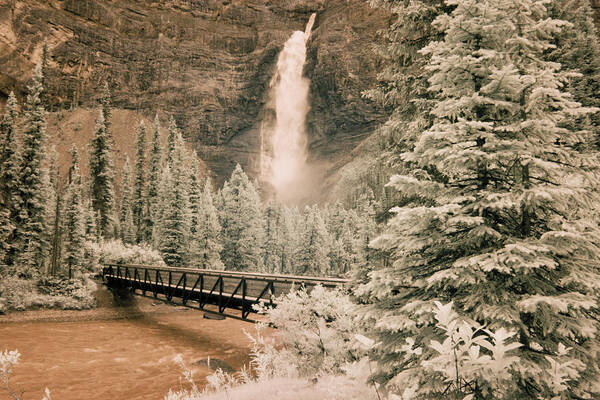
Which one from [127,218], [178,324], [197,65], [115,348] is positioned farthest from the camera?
[197,65]

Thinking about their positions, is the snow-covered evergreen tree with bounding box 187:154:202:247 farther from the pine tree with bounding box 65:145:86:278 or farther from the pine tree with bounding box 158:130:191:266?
the pine tree with bounding box 65:145:86:278

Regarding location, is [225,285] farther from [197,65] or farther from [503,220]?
[197,65]

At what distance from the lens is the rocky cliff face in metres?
141

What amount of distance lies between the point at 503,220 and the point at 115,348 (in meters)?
22.2

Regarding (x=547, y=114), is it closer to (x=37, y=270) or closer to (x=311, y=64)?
(x=37, y=270)

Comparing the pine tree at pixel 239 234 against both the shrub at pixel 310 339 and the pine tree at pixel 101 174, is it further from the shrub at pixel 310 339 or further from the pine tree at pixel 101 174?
the shrub at pixel 310 339

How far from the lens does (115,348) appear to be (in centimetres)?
2005

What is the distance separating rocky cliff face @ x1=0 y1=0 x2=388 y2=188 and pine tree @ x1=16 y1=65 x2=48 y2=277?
323 ft

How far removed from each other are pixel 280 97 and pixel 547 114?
180 metres

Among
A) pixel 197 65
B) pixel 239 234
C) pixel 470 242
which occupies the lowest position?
pixel 239 234

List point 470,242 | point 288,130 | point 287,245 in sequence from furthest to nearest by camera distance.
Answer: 1. point 288,130
2. point 287,245
3. point 470,242

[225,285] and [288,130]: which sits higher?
[288,130]

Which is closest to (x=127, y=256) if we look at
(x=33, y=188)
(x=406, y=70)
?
(x=33, y=188)

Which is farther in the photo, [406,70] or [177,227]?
[177,227]
